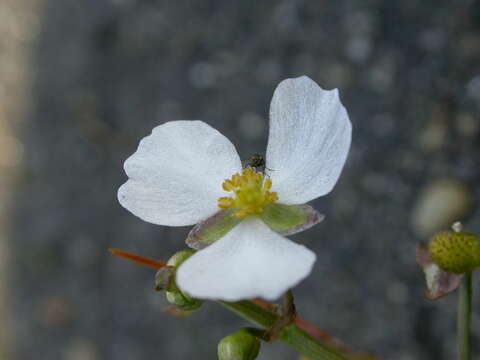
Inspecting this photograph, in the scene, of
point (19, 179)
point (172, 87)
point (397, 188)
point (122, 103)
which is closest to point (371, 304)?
point (397, 188)

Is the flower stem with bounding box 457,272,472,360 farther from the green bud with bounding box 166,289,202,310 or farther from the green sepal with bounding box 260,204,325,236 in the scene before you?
the green bud with bounding box 166,289,202,310

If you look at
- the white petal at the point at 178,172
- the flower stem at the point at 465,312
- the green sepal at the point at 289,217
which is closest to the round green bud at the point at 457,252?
the flower stem at the point at 465,312

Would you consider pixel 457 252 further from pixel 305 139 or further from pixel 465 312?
pixel 305 139

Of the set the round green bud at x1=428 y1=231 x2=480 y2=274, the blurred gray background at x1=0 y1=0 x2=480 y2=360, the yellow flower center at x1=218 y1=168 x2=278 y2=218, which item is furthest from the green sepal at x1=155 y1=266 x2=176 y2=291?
the blurred gray background at x1=0 y1=0 x2=480 y2=360

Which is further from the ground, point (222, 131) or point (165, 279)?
point (165, 279)

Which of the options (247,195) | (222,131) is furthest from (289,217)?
(222,131)

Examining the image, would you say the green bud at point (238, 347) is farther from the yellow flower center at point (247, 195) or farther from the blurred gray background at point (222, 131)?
the blurred gray background at point (222, 131)
